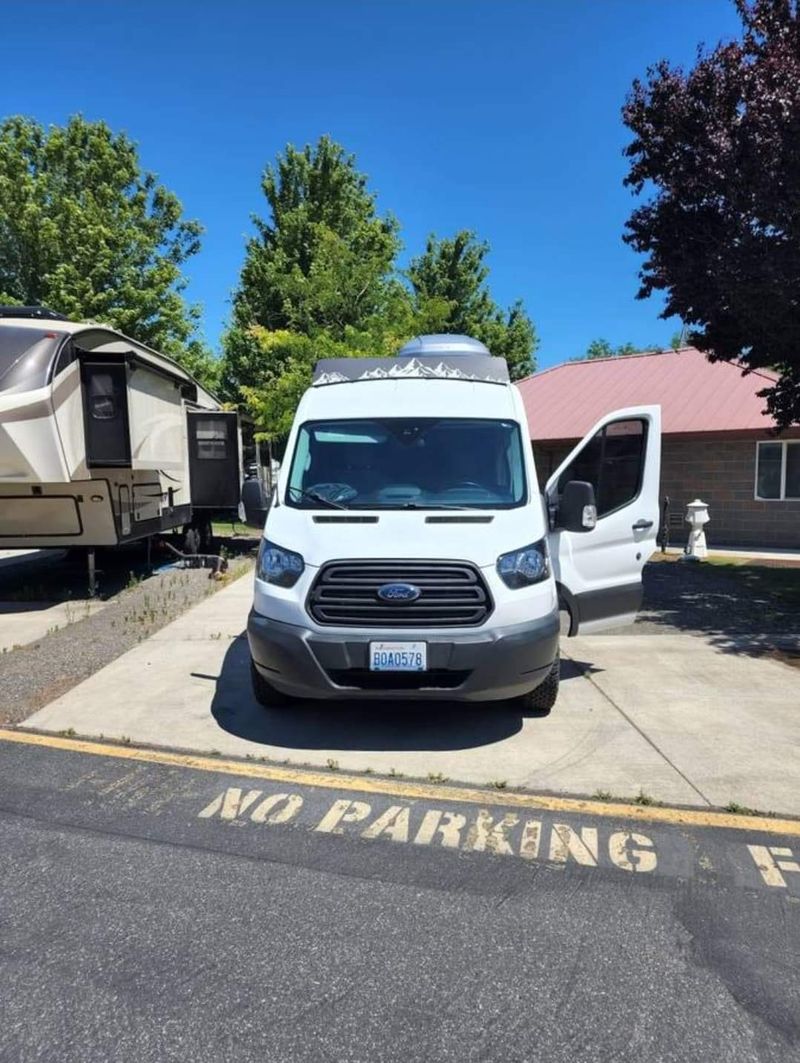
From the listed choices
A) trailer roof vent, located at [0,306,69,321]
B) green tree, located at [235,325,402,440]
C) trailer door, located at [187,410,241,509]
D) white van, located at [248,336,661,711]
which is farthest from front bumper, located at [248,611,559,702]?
green tree, located at [235,325,402,440]

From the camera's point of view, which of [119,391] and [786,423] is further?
[786,423]

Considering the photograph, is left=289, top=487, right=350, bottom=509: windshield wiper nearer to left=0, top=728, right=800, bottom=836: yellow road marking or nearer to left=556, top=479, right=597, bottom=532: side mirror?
left=556, top=479, right=597, bottom=532: side mirror

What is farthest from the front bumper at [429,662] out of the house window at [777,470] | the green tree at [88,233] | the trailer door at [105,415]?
the green tree at [88,233]

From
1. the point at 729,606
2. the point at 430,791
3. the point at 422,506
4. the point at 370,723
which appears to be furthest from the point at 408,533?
the point at 729,606

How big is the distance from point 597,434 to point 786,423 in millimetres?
6524

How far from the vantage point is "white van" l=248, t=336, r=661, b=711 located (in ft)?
15.0

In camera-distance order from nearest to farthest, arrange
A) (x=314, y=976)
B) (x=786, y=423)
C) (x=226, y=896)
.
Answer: (x=314, y=976) < (x=226, y=896) < (x=786, y=423)

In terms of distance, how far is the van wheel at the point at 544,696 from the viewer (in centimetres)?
518

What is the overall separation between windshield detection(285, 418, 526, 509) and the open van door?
0.58 meters

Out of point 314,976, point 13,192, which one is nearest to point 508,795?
point 314,976

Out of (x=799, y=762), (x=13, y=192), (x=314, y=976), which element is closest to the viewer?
(x=314, y=976)

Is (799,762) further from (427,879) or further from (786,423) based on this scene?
(786,423)

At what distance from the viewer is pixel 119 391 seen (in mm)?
9031

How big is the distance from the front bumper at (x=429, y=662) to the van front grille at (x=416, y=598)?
3.2 inches
